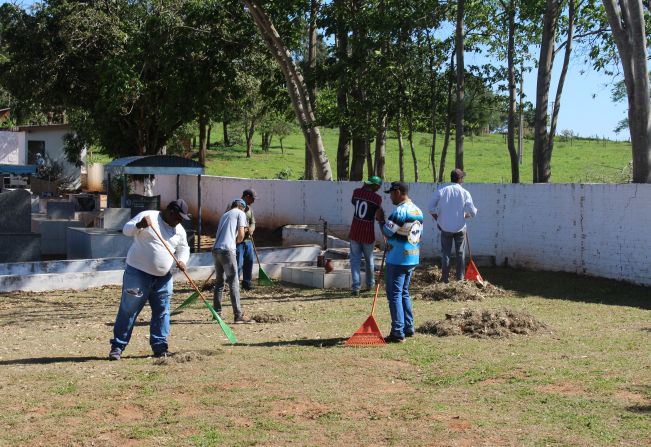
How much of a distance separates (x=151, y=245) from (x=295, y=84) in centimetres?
1716

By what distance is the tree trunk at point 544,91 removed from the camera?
61.4 ft

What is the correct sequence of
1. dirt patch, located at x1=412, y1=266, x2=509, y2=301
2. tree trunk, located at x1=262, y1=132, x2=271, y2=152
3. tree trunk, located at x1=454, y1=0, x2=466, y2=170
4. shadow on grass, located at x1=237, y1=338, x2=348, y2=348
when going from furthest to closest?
tree trunk, located at x1=262, y1=132, x2=271, y2=152, tree trunk, located at x1=454, y1=0, x2=466, y2=170, dirt patch, located at x1=412, y1=266, x2=509, y2=301, shadow on grass, located at x1=237, y1=338, x2=348, y2=348

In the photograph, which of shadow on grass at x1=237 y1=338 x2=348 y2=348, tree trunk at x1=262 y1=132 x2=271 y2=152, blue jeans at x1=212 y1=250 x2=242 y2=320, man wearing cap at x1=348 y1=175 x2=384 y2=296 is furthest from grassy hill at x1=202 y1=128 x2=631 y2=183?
shadow on grass at x1=237 y1=338 x2=348 y2=348

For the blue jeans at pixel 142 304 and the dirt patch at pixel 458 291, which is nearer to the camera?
Answer: the blue jeans at pixel 142 304

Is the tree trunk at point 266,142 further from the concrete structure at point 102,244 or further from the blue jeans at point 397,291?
the blue jeans at point 397,291

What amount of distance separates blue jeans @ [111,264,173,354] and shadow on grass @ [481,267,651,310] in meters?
6.81

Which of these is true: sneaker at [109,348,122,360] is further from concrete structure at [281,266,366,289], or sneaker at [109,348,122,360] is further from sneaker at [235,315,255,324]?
concrete structure at [281,266,366,289]

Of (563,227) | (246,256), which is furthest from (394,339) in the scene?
(563,227)

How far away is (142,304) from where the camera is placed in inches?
343

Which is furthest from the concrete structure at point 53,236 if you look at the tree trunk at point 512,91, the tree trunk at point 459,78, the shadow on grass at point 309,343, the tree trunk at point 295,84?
the shadow on grass at point 309,343

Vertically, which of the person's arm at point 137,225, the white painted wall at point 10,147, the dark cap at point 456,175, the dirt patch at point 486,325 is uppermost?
the white painted wall at point 10,147

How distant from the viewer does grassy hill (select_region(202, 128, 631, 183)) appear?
51.5 m

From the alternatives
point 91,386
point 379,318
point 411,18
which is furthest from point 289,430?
point 411,18

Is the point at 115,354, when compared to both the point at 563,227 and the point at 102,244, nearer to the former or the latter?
the point at 563,227
